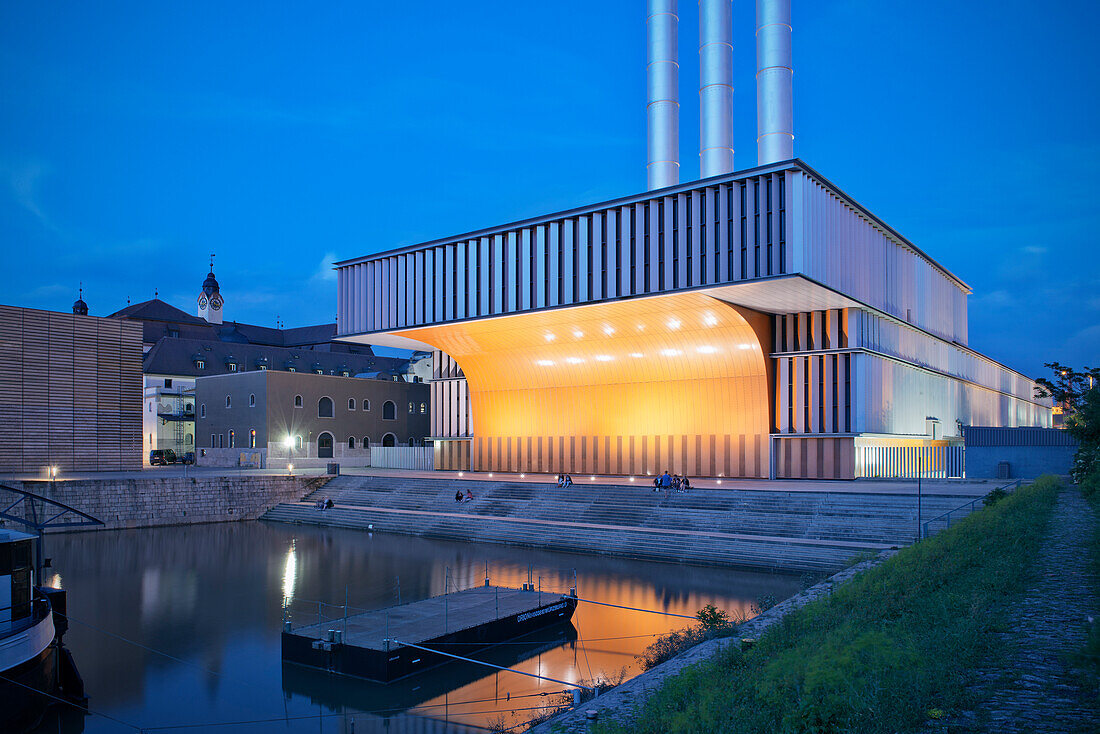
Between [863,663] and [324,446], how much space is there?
55.1 m

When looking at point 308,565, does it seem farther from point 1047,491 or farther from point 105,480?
point 1047,491

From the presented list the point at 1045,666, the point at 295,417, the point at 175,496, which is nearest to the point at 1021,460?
the point at 1045,666

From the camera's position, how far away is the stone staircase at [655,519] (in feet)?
81.9

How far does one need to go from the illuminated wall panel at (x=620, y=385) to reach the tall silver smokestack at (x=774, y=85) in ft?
28.5

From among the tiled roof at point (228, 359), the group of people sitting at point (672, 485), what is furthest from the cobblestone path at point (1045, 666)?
the tiled roof at point (228, 359)

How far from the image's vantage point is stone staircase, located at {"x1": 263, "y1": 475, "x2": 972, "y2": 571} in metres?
25.0

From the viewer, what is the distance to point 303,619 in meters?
17.6

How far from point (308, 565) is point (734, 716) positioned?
2074cm

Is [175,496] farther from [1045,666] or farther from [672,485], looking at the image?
[1045,666]

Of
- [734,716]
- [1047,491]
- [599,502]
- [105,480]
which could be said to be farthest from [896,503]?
[105,480]

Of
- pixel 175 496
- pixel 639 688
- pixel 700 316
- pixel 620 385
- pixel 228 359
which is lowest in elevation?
pixel 175 496

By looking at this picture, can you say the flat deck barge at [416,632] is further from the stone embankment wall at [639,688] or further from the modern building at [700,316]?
the modern building at [700,316]

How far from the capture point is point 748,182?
3203 centimetres

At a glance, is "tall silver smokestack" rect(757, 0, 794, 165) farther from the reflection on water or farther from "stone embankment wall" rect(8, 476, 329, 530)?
"stone embankment wall" rect(8, 476, 329, 530)
